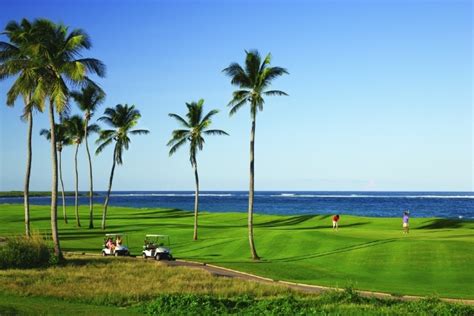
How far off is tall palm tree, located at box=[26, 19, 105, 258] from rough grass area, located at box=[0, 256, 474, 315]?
25.0 ft

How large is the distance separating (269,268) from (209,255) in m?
10.7

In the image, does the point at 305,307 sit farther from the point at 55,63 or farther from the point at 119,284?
the point at 55,63

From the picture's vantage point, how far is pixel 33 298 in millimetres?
22625

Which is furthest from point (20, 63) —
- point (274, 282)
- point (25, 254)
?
point (274, 282)

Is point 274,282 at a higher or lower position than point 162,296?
lower

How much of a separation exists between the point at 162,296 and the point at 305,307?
5.64m

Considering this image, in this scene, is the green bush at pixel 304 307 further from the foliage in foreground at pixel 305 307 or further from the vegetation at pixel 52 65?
the vegetation at pixel 52 65

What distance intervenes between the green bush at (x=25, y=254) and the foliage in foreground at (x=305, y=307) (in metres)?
15.6

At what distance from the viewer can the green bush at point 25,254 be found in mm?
32906

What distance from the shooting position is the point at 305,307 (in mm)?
20266

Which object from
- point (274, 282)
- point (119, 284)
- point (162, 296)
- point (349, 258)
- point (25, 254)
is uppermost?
point (162, 296)

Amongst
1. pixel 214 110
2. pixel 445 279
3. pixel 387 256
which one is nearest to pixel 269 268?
pixel 387 256

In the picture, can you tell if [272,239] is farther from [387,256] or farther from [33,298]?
[33,298]

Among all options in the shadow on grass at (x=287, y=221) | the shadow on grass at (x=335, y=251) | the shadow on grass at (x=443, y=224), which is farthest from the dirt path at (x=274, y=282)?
the shadow on grass at (x=287, y=221)
